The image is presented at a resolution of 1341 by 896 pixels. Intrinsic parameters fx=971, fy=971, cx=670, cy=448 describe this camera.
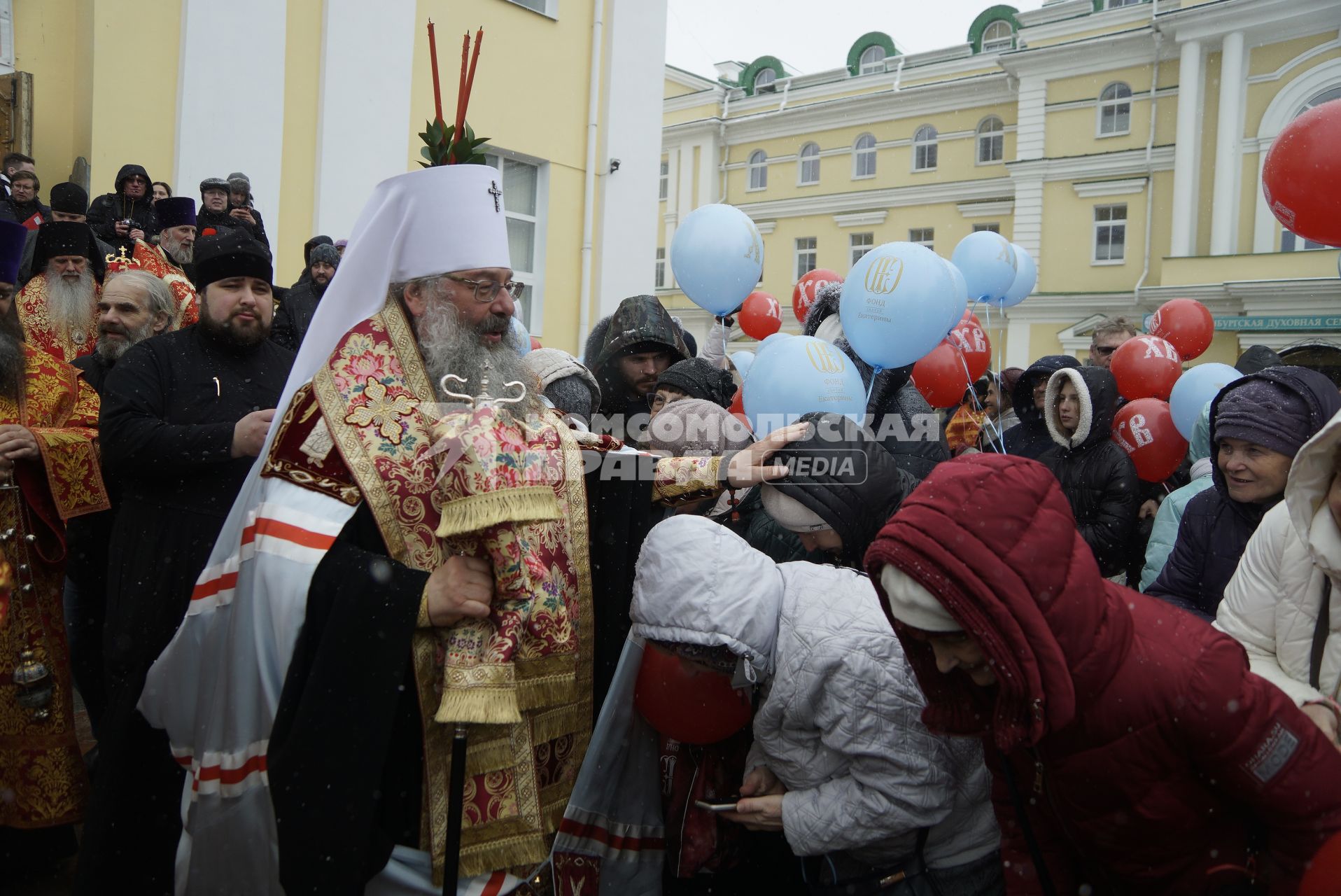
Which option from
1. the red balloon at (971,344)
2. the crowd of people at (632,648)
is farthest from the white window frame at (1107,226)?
the crowd of people at (632,648)

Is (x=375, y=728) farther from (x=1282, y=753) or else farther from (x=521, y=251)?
(x=521, y=251)

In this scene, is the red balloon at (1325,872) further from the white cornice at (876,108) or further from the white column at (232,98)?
the white cornice at (876,108)

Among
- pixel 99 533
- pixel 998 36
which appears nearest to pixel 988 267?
pixel 99 533

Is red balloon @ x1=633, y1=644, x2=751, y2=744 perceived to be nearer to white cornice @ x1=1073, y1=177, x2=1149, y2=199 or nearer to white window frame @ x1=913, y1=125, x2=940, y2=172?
white cornice @ x1=1073, y1=177, x2=1149, y2=199

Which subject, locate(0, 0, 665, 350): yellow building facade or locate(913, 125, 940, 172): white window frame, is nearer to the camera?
locate(0, 0, 665, 350): yellow building facade

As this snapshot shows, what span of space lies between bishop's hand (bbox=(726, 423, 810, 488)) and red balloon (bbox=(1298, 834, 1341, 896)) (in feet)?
4.67

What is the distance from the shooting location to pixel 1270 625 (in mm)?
2303

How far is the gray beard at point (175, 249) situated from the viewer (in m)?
6.73

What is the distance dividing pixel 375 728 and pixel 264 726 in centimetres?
31

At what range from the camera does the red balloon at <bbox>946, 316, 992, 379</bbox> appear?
20.8 feet

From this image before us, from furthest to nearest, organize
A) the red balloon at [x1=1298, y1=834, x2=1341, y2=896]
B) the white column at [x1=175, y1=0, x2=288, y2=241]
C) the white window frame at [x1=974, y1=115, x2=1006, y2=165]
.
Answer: the white window frame at [x1=974, y1=115, x2=1006, y2=165]
the white column at [x1=175, y1=0, x2=288, y2=241]
the red balloon at [x1=1298, y1=834, x2=1341, y2=896]

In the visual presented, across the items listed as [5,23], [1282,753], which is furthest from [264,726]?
[5,23]

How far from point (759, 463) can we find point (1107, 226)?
28711 mm

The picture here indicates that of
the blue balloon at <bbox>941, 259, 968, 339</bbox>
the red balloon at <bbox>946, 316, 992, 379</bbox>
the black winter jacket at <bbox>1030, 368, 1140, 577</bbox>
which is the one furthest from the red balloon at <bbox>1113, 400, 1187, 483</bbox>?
the blue balloon at <bbox>941, 259, 968, 339</bbox>
